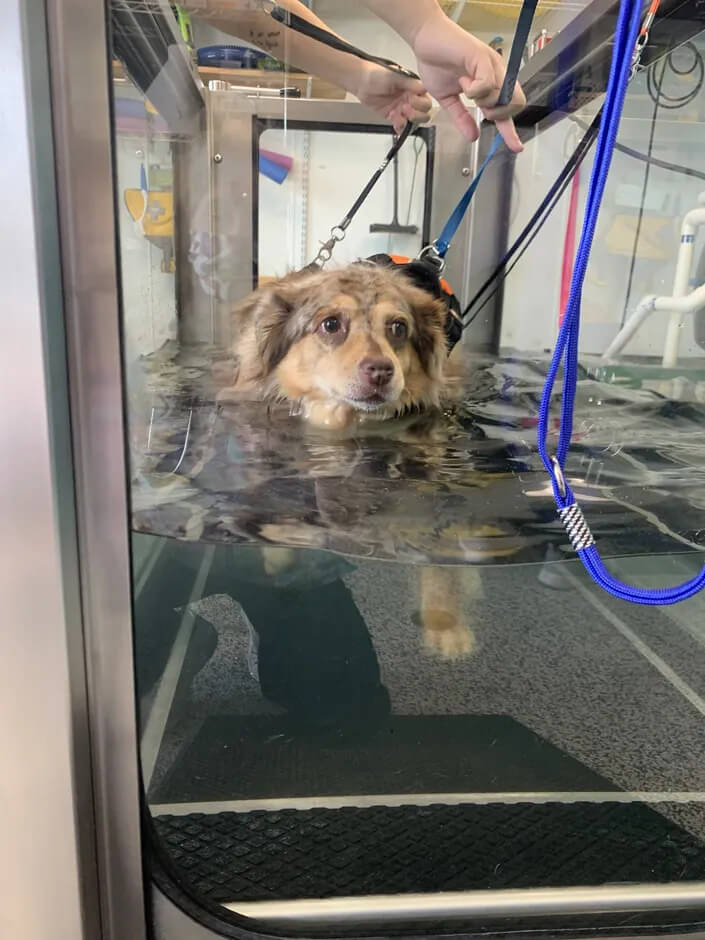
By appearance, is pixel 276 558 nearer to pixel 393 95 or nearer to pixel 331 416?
pixel 331 416

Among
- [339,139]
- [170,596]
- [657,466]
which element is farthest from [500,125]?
[170,596]

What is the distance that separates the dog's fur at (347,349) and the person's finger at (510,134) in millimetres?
599

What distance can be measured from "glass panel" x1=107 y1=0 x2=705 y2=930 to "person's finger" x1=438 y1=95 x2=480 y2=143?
3.2 inches

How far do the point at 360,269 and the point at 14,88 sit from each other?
145 centimetres

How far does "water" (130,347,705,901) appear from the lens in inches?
36.0

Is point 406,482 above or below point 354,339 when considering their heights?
below

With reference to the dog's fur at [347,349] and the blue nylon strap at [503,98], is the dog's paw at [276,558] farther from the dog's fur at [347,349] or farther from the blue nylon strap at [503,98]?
the blue nylon strap at [503,98]

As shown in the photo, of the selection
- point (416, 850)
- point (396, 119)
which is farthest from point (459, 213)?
point (416, 850)

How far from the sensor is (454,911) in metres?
0.83

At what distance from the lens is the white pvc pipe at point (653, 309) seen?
1.97 m

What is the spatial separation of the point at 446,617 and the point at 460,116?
1.40 meters

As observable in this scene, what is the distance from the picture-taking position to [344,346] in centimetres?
168

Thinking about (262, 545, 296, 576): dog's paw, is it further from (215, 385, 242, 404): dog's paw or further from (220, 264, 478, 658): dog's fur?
(215, 385, 242, 404): dog's paw

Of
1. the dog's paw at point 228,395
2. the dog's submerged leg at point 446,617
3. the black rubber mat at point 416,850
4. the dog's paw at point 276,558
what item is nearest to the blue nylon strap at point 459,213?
the dog's paw at point 228,395
